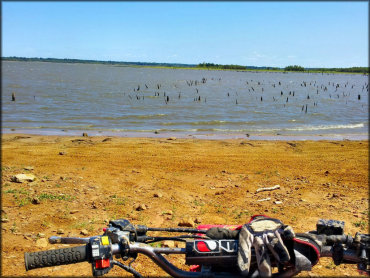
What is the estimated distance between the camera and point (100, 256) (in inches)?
94.0

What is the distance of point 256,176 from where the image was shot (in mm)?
8555

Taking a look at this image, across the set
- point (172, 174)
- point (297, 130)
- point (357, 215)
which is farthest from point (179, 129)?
point (357, 215)

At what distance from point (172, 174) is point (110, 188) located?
1.86 meters

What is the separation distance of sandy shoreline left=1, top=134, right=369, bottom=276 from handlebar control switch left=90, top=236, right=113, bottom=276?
2.20 metres

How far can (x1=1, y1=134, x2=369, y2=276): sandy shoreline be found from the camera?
5.50 metres

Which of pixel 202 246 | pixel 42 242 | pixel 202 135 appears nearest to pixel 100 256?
pixel 202 246

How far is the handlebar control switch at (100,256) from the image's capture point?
238 centimetres

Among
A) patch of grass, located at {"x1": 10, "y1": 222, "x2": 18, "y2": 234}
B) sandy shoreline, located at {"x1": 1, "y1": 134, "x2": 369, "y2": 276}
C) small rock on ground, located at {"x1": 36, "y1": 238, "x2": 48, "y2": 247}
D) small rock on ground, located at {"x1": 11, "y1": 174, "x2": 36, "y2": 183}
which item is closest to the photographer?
small rock on ground, located at {"x1": 36, "y1": 238, "x2": 48, "y2": 247}

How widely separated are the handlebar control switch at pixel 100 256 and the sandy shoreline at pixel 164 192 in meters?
2.20

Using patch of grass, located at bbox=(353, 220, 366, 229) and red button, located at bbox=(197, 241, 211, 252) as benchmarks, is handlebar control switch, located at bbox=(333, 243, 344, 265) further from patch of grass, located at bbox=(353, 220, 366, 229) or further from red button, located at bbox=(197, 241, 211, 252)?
patch of grass, located at bbox=(353, 220, 366, 229)

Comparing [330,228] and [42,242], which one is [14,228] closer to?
[42,242]

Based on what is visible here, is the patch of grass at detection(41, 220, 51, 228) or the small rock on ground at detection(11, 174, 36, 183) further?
the small rock on ground at detection(11, 174, 36, 183)

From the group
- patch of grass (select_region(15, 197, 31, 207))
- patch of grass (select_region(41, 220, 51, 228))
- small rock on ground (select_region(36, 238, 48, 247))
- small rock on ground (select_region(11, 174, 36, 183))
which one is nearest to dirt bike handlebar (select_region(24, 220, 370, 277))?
small rock on ground (select_region(36, 238, 48, 247))

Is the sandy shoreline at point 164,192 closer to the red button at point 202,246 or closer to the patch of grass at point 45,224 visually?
the patch of grass at point 45,224
